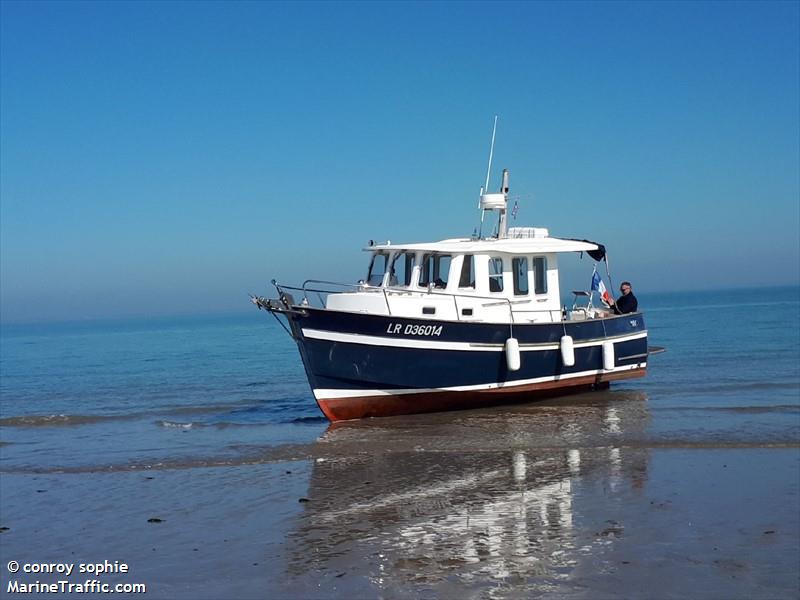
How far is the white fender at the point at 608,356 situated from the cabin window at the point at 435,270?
13.9 feet

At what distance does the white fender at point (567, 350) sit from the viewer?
16406 millimetres

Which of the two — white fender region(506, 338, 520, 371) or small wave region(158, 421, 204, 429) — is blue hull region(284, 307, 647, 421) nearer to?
white fender region(506, 338, 520, 371)

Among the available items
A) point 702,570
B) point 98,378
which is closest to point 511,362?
point 702,570

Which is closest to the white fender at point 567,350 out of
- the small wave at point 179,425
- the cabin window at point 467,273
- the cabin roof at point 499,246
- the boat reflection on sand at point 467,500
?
the boat reflection on sand at point 467,500

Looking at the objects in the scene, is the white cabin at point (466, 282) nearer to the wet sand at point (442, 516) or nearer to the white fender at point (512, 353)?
the white fender at point (512, 353)

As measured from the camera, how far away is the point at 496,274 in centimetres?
1625

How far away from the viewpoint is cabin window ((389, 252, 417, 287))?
1609 cm

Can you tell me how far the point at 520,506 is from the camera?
29.2ft

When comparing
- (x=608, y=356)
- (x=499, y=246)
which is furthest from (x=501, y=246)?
(x=608, y=356)

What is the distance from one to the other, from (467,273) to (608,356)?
13.3ft

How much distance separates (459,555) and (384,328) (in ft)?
23.6

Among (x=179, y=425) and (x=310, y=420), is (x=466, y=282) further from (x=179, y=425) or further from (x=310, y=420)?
(x=179, y=425)

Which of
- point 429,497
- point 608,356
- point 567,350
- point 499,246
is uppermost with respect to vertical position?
point 499,246

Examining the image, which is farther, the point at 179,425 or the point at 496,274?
the point at 179,425
